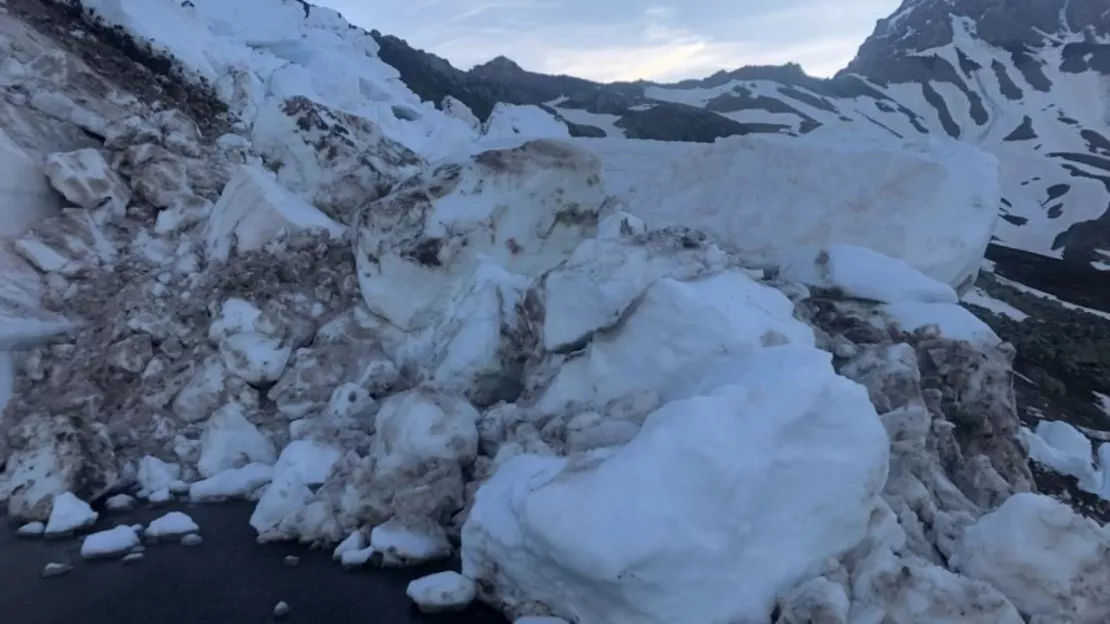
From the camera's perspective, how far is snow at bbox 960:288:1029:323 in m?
25.0

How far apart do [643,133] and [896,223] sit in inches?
1452

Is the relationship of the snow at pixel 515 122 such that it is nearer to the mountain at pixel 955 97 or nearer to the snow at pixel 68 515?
the mountain at pixel 955 97

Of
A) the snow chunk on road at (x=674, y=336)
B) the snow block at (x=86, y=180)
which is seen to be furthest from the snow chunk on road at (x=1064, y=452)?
the snow block at (x=86, y=180)

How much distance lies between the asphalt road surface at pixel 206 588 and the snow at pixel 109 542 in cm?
12

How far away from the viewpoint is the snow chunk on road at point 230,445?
→ 9.59 m

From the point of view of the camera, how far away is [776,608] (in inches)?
254

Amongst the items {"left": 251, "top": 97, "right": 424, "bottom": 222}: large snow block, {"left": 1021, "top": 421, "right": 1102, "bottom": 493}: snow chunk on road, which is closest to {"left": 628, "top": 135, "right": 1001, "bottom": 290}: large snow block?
{"left": 1021, "top": 421, "right": 1102, "bottom": 493}: snow chunk on road

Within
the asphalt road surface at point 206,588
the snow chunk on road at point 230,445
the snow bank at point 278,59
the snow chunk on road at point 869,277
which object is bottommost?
the asphalt road surface at point 206,588

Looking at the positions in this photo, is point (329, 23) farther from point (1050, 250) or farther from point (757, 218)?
point (1050, 250)

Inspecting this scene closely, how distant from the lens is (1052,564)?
6543mm

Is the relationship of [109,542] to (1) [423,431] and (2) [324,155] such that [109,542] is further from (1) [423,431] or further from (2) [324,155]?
(2) [324,155]

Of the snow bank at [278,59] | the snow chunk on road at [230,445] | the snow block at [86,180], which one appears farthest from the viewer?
the snow bank at [278,59]

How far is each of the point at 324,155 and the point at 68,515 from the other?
624 centimetres

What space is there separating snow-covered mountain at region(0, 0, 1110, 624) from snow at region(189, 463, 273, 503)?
1.2 inches
